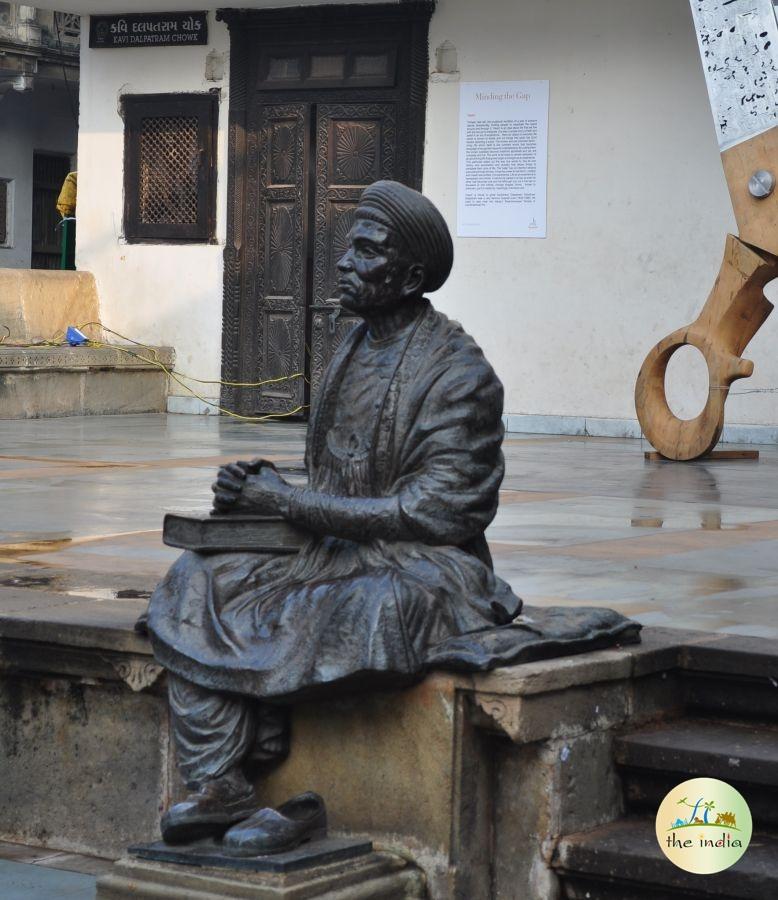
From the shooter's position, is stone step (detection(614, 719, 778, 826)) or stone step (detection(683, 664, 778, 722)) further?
stone step (detection(683, 664, 778, 722))

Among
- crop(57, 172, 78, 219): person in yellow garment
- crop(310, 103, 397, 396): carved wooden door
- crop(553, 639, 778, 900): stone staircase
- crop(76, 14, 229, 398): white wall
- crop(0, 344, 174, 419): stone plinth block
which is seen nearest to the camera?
crop(553, 639, 778, 900): stone staircase

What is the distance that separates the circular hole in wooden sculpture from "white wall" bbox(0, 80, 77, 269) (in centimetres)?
1128

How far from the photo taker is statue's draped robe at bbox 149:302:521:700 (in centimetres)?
362

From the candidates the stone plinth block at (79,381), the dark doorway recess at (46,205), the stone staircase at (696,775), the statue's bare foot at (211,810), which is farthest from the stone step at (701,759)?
the dark doorway recess at (46,205)

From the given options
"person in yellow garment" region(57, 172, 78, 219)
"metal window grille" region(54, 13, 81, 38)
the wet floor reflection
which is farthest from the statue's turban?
"metal window grille" region(54, 13, 81, 38)

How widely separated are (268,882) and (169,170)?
38.7ft

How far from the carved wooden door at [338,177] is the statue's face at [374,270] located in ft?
31.8

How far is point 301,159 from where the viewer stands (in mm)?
14039

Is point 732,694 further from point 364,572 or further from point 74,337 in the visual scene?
point 74,337

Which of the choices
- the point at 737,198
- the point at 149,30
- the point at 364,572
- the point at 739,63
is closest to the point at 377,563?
the point at 364,572

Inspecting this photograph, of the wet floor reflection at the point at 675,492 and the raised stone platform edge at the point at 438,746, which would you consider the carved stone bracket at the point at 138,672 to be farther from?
the wet floor reflection at the point at 675,492

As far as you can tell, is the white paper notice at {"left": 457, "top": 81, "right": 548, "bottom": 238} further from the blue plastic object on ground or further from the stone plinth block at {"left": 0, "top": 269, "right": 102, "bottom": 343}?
the stone plinth block at {"left": 0, "top": 269, "right": 102, "bottom": 343}

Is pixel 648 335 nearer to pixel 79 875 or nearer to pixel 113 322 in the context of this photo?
pixel 113 322

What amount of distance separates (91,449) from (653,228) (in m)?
4.47
